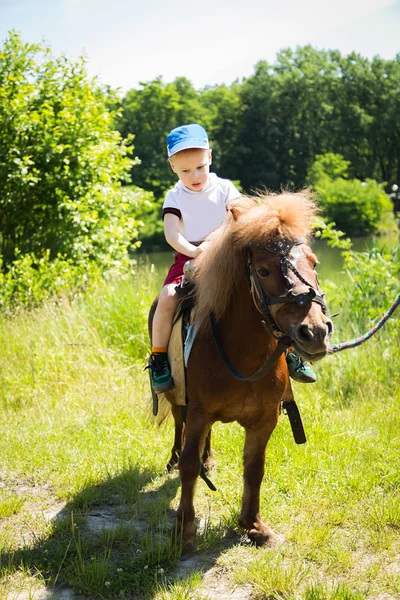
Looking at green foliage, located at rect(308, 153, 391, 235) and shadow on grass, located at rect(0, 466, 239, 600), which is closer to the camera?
shadow on grass, located at rect(0, 466, 239, 600)

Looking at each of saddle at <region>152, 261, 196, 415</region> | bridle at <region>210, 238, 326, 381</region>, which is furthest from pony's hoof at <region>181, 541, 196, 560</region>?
bridle at <region>210, 238, 326, 381</region>

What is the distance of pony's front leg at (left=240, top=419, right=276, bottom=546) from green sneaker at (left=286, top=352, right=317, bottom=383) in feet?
1.17

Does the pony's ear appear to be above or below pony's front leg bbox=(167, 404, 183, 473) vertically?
above

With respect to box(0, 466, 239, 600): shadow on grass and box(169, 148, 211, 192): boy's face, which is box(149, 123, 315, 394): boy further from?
box(0, 466, 239, 600): shadow on grass

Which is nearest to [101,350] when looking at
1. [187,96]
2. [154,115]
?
[154,115]

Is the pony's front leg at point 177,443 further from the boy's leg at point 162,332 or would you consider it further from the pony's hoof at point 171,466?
the boy's leg at point 162,332

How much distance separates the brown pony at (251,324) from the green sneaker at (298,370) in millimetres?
278

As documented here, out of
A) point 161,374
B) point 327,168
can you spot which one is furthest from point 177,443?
point 327,168

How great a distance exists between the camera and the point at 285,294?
279 cm

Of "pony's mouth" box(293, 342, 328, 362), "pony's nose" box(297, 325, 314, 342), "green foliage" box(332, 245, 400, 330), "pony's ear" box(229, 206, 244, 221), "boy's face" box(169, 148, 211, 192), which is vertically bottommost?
"green foliage" box(332, 245, 400, 330)

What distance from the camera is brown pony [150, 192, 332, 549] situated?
2789 mm

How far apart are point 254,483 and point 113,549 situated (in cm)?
92

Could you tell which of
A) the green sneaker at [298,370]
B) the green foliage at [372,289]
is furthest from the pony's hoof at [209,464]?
the green foliage at [372,289]

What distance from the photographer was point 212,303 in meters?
3.26
